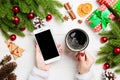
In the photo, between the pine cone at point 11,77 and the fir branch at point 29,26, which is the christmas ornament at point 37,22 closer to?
the fir branch at point 29,26

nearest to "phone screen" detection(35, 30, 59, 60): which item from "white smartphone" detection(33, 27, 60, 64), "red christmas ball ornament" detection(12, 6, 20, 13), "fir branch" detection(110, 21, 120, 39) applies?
"white smartphone" detection(33, 27, 60, 64)

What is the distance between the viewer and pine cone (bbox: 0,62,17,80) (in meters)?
1.40

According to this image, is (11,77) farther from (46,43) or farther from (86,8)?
(86,8)

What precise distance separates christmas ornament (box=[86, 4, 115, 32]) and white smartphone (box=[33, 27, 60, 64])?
156 millimetres

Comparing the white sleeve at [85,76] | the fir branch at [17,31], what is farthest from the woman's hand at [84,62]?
the fir branch at [17,31]

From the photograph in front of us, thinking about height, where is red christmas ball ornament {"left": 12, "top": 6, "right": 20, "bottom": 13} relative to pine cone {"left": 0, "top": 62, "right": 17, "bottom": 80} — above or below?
above

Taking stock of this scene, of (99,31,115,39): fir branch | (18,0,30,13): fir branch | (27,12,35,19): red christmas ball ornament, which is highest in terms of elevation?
(18,0,30,13): fir branch

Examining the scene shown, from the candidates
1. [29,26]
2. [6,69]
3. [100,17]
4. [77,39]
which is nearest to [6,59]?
[6,69]

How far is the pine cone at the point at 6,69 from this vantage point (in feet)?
4.60

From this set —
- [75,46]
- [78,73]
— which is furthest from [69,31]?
[78,73]

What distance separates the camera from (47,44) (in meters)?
1.39

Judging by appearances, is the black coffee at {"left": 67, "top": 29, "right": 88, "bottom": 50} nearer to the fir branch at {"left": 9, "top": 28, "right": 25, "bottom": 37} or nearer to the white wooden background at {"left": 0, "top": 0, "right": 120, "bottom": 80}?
the white wooden background at {"left": 0, "top": 0, "right": 120, "bottom": 80}

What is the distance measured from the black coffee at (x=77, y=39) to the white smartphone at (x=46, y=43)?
60mm

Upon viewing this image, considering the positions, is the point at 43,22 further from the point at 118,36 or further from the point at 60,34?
the point at 118,36
